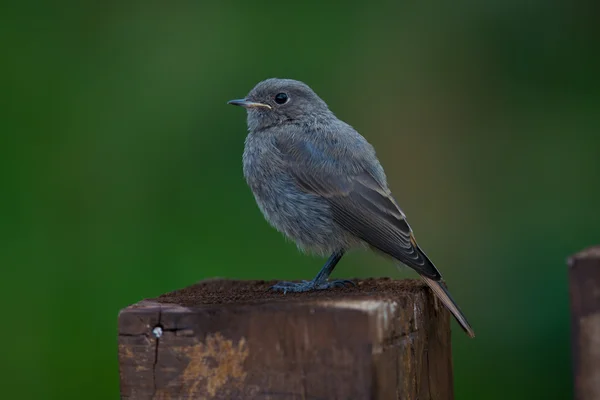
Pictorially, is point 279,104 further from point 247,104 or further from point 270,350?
point 270,350

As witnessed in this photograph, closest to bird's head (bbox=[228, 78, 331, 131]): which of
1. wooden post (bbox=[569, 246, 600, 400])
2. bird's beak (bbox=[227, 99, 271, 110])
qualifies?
bird's beak (bbox=[227, 99, 271, 110])

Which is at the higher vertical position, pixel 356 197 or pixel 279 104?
pixel 279 104

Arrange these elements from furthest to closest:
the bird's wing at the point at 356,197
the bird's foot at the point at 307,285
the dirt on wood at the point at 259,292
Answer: the bird's wing at the point at 356,197, the bird's foot at the point at 307,285, the dirt on wood at the point at 259,292

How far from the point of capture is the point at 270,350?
2.66m

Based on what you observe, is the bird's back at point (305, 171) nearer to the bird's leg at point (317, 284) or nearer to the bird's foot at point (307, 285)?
the bird's leg at point (317, 284)

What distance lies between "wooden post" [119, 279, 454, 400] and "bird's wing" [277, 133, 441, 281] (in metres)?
1.02

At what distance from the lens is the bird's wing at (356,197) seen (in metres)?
3.95

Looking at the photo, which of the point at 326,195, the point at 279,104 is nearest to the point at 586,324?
the point at 326,195

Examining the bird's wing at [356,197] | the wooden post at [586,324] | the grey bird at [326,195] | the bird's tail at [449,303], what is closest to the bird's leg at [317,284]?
the grey bird at [326,195]

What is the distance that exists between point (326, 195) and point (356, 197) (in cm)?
14

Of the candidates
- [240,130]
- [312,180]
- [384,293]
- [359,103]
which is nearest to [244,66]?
[240,130]

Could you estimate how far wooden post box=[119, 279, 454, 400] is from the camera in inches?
102

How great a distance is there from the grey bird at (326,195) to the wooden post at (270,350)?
102 cm

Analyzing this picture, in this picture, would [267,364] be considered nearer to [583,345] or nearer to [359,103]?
[583,345]
